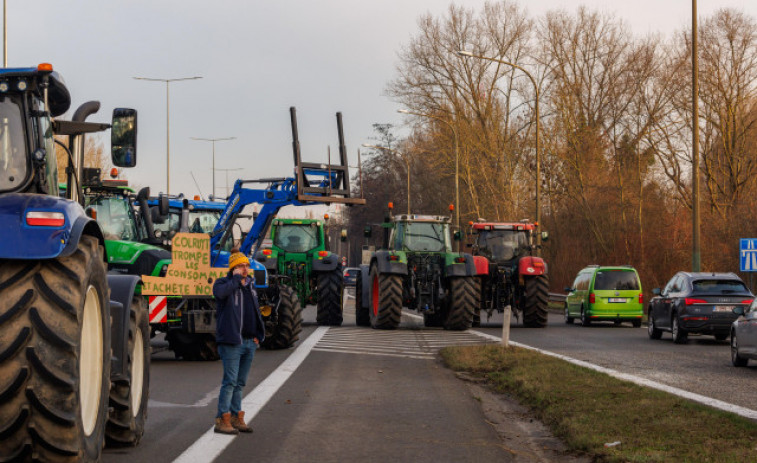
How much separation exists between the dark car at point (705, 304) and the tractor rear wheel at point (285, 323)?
28.3ft

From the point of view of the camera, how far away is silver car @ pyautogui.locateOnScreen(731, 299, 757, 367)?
17.5 meters

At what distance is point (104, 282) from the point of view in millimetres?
7242

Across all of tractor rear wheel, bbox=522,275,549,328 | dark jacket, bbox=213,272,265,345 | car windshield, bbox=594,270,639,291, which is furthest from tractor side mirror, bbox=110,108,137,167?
car windshield, bbox=594,270,639,291

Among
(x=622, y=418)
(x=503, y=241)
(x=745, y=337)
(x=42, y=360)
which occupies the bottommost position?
(x=622, y=418)

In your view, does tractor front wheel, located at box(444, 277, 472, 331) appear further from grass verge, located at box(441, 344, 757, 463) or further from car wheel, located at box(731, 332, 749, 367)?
grass verge, located at box(441, 344, 757, 463)

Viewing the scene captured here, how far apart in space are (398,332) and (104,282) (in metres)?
21.0

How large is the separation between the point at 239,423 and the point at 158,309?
7.43 m

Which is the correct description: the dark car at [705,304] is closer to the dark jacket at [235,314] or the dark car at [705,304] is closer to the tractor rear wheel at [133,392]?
the dark jacket at [235,314]

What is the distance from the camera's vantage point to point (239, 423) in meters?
10.1

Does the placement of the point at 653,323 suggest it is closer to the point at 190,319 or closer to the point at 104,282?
the point at 190,319

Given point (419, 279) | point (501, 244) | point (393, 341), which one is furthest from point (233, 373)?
point (501, 244)

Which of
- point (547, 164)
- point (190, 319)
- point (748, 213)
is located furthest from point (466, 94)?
point (190, 319)

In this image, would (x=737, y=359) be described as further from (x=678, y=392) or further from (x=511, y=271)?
(x=511, y=271)

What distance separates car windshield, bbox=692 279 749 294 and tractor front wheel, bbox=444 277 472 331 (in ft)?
18.7
